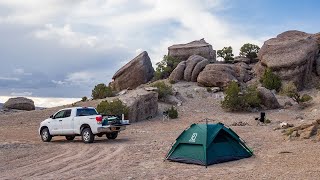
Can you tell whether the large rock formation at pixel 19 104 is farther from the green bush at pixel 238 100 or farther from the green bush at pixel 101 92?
the green bush at pixel 238 100

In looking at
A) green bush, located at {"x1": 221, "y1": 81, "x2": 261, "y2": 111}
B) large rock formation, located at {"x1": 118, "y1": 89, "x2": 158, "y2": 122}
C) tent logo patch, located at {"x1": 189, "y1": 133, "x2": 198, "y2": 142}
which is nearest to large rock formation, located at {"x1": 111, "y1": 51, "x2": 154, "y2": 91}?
large rock formation, located at {"x1": 118, "y1": 89, "x2": 158, "y2": 122}

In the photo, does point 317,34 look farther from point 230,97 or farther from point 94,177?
point 94,177

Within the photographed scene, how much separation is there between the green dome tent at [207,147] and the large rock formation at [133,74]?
37.1m

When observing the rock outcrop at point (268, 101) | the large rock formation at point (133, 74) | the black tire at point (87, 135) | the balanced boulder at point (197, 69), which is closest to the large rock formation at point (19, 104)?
the large rock formation at point (133, 74)

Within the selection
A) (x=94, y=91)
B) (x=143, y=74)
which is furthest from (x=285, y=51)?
(x=94, y=91)

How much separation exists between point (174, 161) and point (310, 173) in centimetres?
463

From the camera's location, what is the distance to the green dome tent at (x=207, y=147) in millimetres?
13352

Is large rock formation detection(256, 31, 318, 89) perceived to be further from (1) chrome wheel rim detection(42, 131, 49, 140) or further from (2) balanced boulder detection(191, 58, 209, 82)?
(1) chrome wheel rim detection(42, 131, 49, 140)

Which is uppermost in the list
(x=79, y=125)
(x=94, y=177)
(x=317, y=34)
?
(x=317, y=34)

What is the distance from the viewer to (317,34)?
54.0 meters

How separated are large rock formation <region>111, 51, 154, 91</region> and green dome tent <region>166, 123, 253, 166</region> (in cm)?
3715

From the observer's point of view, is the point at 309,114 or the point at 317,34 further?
the point at 317,34

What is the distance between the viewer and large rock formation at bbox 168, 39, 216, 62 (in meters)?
56.4

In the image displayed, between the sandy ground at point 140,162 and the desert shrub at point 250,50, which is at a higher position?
the desert shrub at point 250,50
